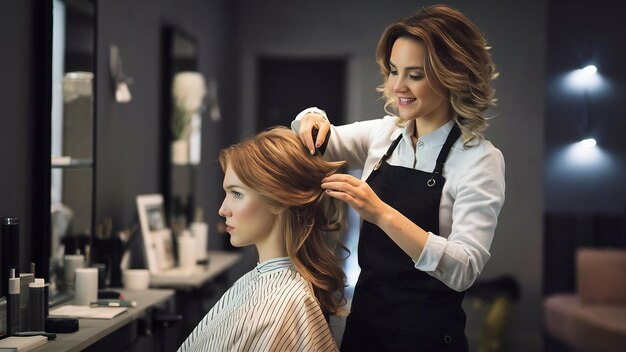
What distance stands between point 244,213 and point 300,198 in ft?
0.44

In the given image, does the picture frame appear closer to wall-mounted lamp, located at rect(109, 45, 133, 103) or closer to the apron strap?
wall-mounted lamp, located at rect(109, 45, 133, 103)

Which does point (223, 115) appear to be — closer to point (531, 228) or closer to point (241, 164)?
point (531, 228)

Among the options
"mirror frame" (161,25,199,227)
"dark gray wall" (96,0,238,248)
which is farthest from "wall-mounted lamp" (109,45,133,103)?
"mirror frame" (161,25,199,227)

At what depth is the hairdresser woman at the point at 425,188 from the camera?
1.76 metres

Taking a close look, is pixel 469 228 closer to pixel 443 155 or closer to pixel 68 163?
pixel 443 155

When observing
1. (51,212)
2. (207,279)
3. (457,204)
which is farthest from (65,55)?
(457,204)

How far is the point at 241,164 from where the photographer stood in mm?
1928

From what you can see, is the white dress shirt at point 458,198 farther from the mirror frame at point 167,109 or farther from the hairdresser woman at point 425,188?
the mirror frame at point 167,109

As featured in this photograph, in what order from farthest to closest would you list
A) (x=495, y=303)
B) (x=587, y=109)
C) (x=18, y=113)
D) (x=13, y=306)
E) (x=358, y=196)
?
(x=495, y=303)
(x=587, y=109)
(x=18, y=113)
(x=13, y=306)
(x=358, y=196)

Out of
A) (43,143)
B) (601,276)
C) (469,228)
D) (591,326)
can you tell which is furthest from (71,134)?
(601,276)

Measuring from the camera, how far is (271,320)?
6.01 ft

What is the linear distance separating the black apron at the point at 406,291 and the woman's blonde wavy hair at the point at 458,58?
72 mm

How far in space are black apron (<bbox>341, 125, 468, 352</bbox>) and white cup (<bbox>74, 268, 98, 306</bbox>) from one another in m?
1.03

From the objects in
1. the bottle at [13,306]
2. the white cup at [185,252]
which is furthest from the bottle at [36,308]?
the white cup at [185,252]
